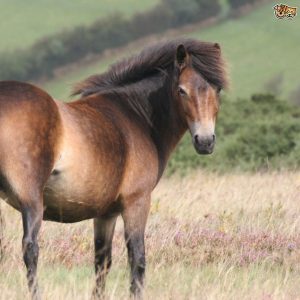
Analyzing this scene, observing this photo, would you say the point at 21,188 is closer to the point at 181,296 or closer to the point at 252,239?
the point at 181,296

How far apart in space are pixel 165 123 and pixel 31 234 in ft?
6.59

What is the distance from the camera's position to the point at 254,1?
56.9m

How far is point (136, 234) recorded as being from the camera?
23.0ft

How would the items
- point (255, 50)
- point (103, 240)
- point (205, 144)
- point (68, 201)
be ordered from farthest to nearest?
point (255, 50) < point (103, 240) < point (205, 144) < point (68, 201)

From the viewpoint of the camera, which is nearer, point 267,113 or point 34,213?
point 34,213

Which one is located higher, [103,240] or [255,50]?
[103,240]

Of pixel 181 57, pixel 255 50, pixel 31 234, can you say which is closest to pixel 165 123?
pixel 181 57

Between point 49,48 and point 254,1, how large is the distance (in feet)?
47.2

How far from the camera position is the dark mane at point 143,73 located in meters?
7.43

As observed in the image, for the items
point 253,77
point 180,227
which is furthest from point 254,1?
point 180,227

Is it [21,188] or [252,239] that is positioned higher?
[21,188]

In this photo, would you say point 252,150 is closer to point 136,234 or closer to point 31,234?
point 136,234

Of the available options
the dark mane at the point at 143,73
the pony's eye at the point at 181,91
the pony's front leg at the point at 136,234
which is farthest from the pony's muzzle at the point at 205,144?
the dark mane at the point at 143,73

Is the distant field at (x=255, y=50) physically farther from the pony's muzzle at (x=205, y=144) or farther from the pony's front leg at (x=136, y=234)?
the pony's muzzle at (x=205, y=144)
